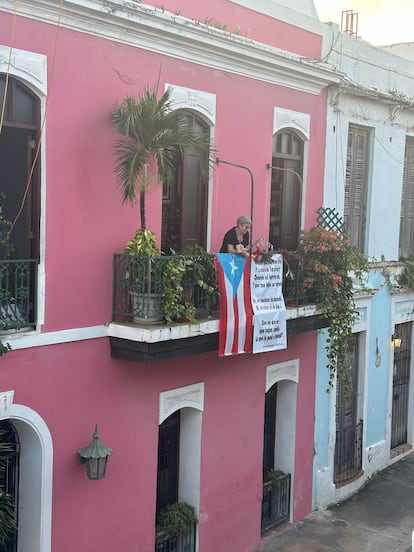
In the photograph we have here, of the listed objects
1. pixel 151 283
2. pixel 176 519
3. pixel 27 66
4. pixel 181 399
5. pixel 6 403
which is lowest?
pixel 176 519

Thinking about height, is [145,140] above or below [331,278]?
above

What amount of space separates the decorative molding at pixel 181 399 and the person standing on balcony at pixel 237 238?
6.17 ft

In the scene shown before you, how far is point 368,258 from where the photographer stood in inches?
548

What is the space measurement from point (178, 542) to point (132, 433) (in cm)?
195

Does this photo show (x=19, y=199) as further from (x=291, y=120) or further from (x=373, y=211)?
(x=373, y=211)

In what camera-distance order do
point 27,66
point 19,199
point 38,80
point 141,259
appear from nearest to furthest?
point 27,66, point 38,80, point 19,199, point 141,259

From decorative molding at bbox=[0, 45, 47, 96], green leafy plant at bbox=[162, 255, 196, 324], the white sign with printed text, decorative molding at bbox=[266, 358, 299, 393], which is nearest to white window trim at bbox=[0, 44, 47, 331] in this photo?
decorative molding at bbox=[0, 45, 47, 96]

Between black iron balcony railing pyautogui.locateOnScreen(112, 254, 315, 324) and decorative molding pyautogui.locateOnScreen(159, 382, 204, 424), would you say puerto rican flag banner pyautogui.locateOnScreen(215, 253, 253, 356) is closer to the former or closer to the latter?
black iron balcony railing pyautogui.locateOnScreen(112, 254, 315, 324)

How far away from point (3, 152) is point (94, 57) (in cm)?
154

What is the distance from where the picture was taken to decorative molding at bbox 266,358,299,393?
38.3ft

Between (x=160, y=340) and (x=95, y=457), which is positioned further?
(x=160, y=340)

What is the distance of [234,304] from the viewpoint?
9.70 metres

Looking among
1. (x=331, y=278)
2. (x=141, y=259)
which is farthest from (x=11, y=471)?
(x=331, y=278)

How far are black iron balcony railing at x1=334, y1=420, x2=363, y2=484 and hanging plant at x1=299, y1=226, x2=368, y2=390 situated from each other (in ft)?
7.18
